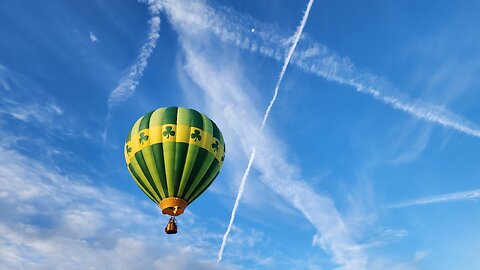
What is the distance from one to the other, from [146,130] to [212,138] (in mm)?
6023

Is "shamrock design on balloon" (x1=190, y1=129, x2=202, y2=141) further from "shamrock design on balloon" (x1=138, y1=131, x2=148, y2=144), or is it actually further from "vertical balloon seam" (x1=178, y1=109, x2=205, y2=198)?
"shamrock design on balloon" (x1=138, y1=131, x2=148, y2=144)

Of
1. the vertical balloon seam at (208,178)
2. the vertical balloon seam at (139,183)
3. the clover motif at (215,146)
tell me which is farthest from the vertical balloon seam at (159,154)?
the clover motif at (215,146)

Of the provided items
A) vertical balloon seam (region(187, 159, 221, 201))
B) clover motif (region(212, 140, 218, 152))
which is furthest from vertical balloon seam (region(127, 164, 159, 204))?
clover motif (region(212, 140, 218, 152))

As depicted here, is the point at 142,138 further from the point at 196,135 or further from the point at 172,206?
the point at 172,206

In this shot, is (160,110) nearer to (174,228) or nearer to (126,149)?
(126,149)

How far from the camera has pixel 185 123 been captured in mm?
37719

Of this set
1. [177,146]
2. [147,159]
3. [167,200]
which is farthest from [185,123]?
[167,200]

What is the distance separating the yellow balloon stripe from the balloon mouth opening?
16.9ft

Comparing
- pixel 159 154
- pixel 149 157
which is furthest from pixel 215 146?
pixel 149 157

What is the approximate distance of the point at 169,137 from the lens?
3697cm

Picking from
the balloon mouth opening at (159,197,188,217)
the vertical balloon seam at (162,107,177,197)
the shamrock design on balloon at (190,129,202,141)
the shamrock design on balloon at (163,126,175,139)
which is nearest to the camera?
the balloon mouth opening at (159,197,188,217)

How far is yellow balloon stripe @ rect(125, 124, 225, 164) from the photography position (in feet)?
122

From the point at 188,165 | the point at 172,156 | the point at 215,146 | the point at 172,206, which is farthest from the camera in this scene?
the point at 215,146

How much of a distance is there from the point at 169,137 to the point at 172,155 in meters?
1.66
